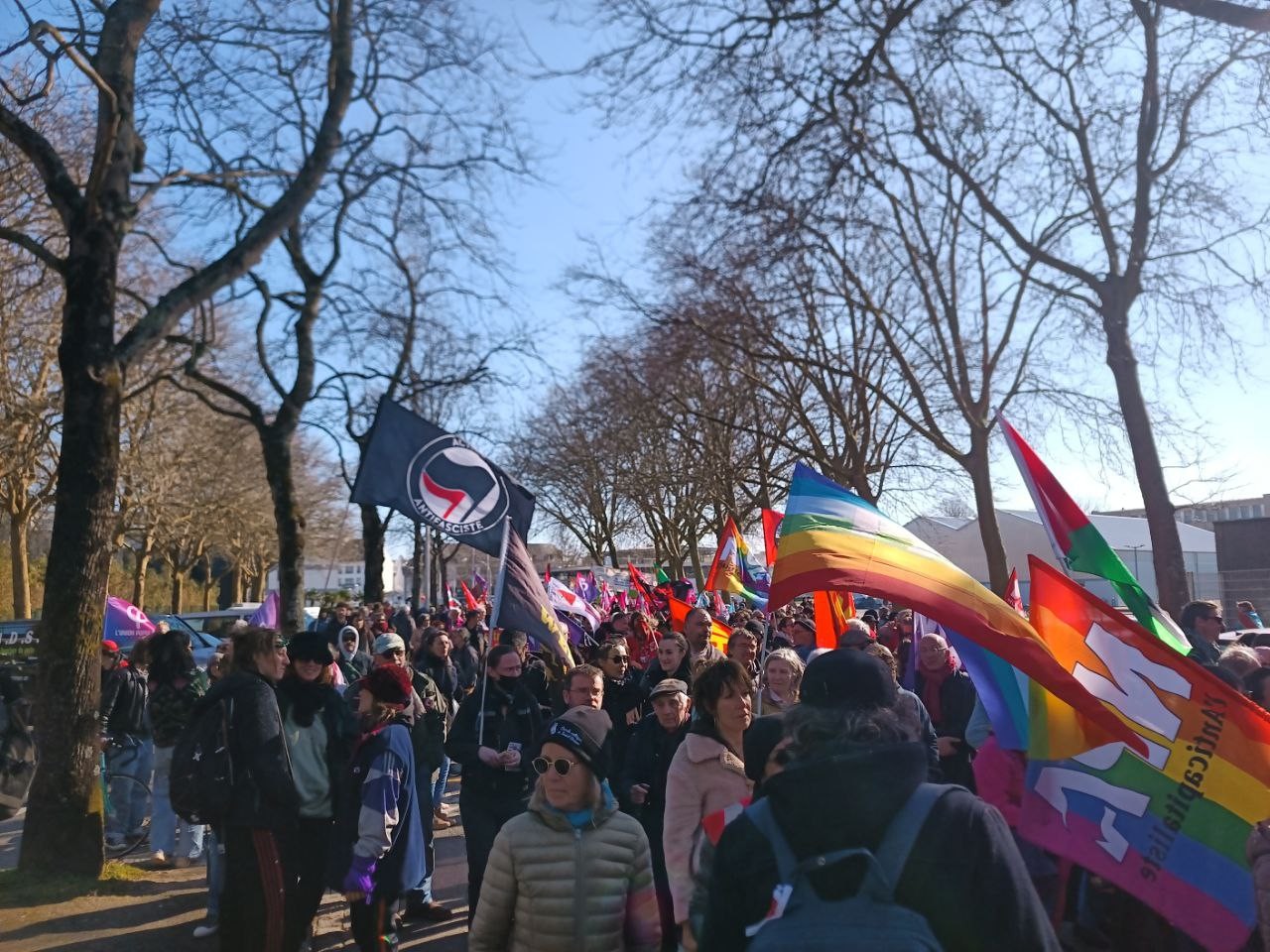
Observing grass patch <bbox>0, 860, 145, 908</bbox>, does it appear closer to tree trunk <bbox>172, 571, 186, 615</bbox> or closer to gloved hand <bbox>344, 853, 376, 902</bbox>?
gloved hand <bbox>344, 853, 376, 902</bbox>

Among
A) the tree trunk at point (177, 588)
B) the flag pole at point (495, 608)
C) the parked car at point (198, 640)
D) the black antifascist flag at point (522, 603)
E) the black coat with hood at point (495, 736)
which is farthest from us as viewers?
the tree trunk at point (177, 588)

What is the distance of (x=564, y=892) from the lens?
345 centimetres

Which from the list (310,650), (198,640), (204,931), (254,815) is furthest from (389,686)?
(198,640)

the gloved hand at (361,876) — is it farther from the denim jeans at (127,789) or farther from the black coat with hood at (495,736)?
the denim jeans at (127,789)

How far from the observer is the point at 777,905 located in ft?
6.65

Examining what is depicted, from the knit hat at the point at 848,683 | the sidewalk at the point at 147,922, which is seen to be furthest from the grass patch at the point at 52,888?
the knit hat at the point at 848,683

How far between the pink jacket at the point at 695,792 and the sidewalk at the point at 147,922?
9.05 feet

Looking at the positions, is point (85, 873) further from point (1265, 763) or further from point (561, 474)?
point (561, 474)

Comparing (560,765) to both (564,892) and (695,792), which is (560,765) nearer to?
(564,892)

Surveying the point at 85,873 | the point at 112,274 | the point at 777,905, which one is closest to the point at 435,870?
the point at 85,873

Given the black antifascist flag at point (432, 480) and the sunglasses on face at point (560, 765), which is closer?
the sunglasses on face at point (560, 765)

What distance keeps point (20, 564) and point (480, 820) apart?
28266mm

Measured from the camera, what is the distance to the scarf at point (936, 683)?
729 cm

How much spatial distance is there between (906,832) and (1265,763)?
2667mm
